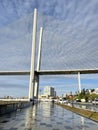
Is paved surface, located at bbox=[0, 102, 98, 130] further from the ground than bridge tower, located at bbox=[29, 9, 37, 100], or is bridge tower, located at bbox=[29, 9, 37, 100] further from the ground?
bridge tower, located at bbox=[29, 9, 37, 100]

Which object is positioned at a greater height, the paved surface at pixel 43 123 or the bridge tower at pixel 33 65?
the bridge tower at pixel 33 65

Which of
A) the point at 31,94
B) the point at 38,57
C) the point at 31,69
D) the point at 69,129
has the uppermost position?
the point at 38,57

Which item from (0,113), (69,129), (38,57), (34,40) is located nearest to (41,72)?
(38,57)

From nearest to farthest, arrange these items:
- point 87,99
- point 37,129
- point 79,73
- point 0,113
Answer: point 37,129, point 0,113, point 79,73, point 87,99

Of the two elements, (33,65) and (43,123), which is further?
(33,65)

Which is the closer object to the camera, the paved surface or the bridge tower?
the paved surface

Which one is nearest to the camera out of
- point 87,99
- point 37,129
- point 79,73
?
point 37,129

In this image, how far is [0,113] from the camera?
2248cm

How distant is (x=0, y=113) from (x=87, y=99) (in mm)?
106402

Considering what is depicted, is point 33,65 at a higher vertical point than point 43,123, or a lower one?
higher

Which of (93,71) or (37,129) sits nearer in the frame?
(37,129)

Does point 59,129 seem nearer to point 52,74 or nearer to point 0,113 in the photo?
point 0,113

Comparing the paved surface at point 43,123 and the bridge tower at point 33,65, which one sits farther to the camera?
the bridge tower at point 33,65

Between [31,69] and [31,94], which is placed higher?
[31,69]
